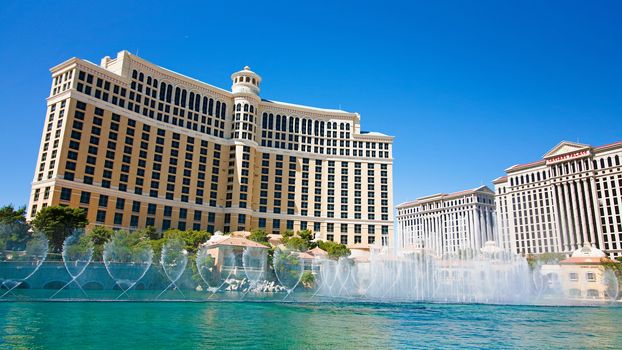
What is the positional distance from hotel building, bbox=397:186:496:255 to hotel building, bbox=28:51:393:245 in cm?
5273

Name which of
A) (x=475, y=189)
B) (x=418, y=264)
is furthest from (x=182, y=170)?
(x=475, y=189)

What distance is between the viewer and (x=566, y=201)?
125562 millimetres

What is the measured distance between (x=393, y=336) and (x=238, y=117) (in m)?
96.3

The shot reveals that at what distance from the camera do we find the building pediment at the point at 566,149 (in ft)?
407

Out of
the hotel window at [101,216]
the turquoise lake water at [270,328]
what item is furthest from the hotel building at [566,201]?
the hotel window at [101,216]

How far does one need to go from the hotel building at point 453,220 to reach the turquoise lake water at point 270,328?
132 metres

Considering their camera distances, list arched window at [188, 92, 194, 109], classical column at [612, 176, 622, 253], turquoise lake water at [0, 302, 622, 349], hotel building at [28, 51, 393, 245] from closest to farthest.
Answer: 1. turquoise lake water at [0, 302, 622, 349]
2. hotel building at [28, 51, 393, 245]
3. arched window at [188, 92, 194, 109]
4. classical column at [612, 176, 622, 253]

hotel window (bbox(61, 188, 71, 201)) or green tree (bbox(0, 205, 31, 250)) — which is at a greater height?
hotel window (bbox(61, 188, 71, 201))

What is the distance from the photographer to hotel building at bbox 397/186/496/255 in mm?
169750

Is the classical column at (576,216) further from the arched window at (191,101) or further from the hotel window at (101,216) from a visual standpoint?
the hotel window at (101,216)

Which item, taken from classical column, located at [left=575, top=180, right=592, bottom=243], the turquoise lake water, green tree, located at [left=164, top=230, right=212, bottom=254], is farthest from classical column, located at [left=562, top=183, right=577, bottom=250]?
the turquoise lake water

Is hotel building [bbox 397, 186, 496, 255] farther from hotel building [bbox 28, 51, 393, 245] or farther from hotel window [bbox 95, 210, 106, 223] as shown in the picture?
hotel window [bbox 95, 210, 106, 223]

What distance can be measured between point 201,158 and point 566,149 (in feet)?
341

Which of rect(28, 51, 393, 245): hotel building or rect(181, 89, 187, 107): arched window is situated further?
rect(181, 89, 187, 107): arched window
